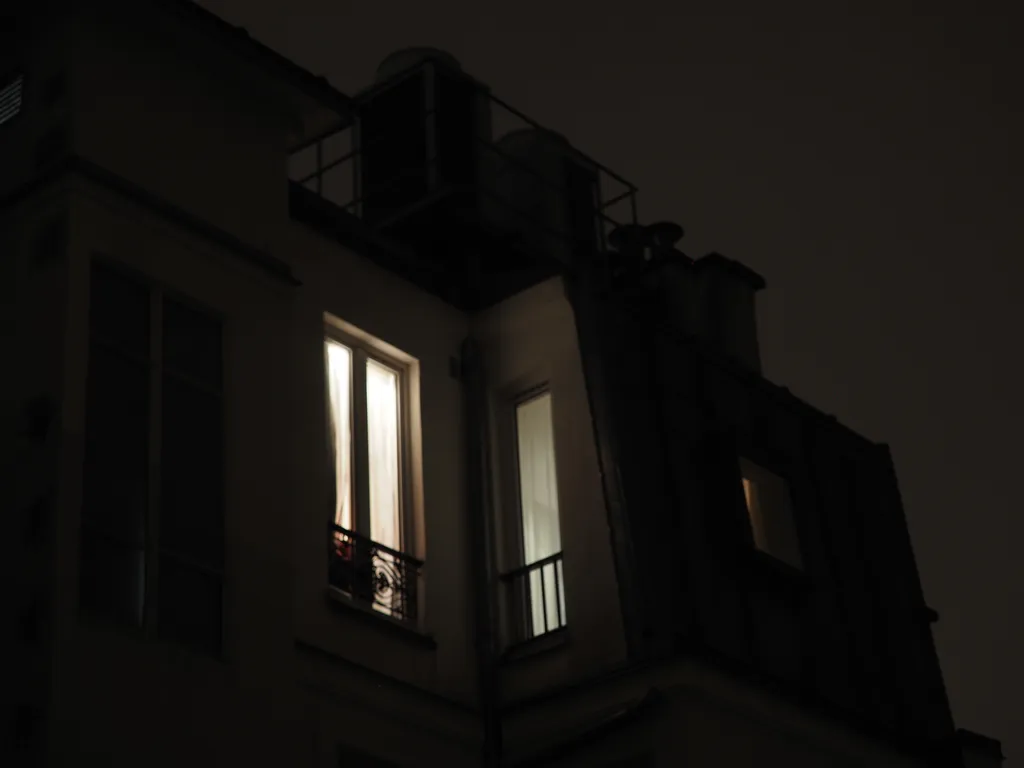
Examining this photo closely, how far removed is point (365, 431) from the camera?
14.5 metres

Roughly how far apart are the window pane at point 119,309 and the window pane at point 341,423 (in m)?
2.21

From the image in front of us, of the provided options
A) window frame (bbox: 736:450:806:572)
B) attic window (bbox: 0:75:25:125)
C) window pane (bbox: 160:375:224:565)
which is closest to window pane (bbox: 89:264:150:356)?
window pane (bbox: 160:375:224:565)

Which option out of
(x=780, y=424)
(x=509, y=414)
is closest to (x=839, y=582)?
(x=780, y=424)

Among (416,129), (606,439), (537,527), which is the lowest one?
(537,527)

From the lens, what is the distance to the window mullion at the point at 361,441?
46.5ft

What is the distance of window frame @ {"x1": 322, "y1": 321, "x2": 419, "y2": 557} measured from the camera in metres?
14.2

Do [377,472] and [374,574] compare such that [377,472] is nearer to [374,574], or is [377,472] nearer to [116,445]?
[374,574]

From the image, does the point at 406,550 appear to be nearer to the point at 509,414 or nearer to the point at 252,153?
the point at 509,414

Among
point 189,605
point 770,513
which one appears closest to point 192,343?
point 189,605

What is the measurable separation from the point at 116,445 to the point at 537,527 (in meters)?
4.08

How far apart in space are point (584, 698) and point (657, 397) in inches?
108

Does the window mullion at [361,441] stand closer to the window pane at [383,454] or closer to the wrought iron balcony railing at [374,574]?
the window pane at [383,454]

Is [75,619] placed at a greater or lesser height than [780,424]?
lesser

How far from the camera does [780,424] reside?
1691 cm
